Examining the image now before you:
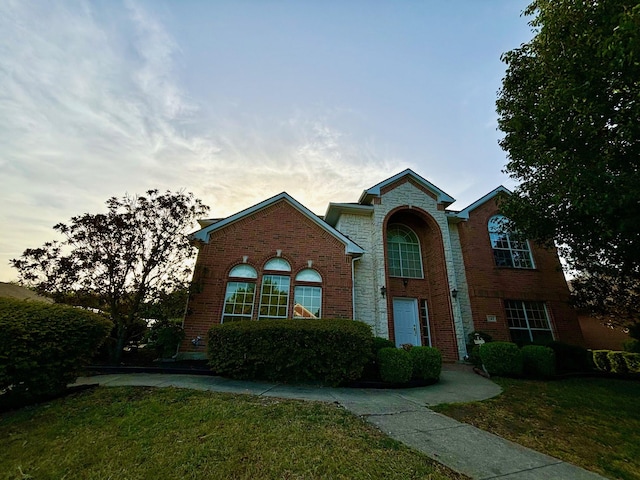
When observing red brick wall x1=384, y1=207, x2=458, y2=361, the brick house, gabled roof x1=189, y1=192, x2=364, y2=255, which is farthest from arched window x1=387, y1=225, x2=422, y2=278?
gabled roof x1=189, y1=192, x2=364, y2=255

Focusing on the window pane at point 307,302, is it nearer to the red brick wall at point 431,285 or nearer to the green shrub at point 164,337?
the red brick wall at point 431,285

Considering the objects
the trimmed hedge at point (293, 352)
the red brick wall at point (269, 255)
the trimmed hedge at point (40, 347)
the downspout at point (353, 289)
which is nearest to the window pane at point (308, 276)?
the red brick wall at point (269, 255)

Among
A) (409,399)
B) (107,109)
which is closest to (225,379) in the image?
(409,399)

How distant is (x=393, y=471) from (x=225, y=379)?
5.51m

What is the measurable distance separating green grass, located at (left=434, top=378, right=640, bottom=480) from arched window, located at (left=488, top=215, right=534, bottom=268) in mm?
6592

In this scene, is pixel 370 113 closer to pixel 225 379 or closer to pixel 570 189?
pixel 570 189

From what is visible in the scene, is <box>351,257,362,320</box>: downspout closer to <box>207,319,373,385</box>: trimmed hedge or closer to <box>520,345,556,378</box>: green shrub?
<box>207,319,373,385</box>: trimmed hedge

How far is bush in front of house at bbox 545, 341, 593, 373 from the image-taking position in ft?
33.4

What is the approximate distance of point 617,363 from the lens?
10.6 meters

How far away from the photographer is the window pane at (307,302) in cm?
1064

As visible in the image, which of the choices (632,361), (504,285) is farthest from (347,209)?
(632,361)

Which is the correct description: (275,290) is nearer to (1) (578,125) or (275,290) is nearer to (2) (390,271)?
(2) (390,271)

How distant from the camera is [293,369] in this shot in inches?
272

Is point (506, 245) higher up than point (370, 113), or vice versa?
point (370, 113)
